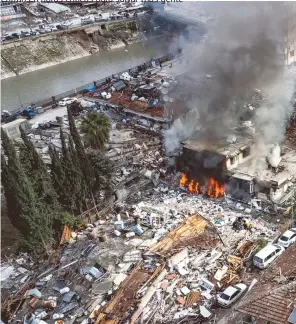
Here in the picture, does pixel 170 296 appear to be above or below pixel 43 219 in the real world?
below

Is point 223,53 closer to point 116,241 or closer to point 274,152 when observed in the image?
point 274,152

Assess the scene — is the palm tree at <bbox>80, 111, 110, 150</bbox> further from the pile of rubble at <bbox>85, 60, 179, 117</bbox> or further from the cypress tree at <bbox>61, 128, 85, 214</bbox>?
the cypress tree at <bbox>61, 128, 85, 214</bbox>

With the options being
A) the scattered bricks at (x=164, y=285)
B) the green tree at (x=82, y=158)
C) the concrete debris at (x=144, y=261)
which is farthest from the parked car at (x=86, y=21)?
the scattered bricks at (x=164, y=285)

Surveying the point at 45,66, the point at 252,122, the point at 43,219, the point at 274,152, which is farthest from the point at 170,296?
the point at 45,66

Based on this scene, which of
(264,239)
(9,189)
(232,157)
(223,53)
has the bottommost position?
(264,239)

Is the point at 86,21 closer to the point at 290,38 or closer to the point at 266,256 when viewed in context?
the point at 290,38

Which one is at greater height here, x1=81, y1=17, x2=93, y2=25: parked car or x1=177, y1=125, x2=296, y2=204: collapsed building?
x1=81, y1=17, x2=93, y2=25: parked car

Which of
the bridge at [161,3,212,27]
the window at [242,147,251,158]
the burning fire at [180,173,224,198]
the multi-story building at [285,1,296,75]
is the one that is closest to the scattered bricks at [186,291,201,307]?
the burning fire at [180,173,224,198]
